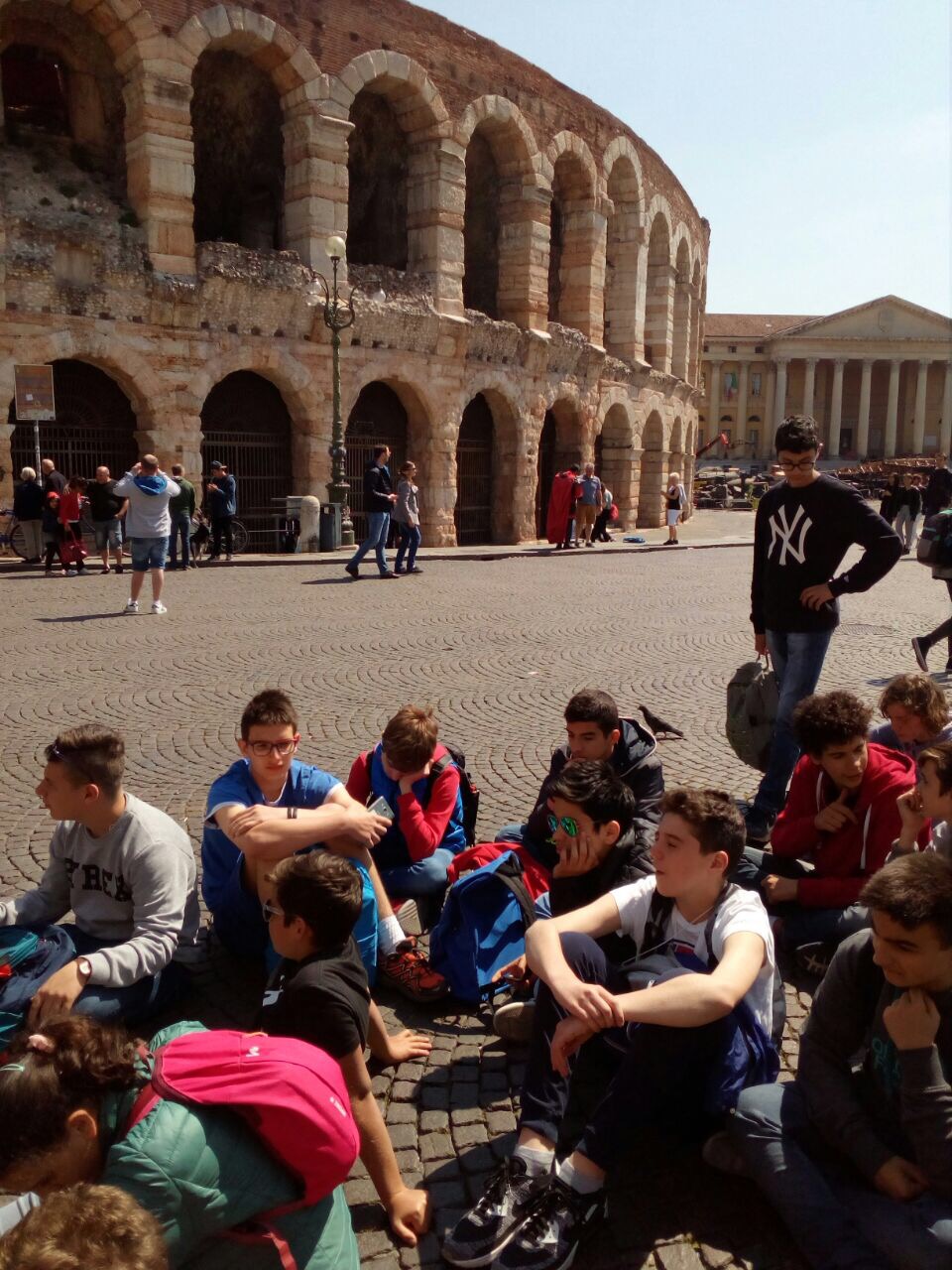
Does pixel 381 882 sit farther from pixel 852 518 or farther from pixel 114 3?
pixel 114 3

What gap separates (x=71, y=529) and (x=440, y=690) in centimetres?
928

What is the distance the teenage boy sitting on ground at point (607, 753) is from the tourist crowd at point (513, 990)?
13 mm

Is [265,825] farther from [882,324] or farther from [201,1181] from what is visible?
[882,324]

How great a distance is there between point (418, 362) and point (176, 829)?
19.3 metres

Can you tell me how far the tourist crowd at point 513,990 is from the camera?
2.03m

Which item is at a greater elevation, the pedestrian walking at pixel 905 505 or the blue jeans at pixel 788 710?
the pedestrian walking at pixel 905 505

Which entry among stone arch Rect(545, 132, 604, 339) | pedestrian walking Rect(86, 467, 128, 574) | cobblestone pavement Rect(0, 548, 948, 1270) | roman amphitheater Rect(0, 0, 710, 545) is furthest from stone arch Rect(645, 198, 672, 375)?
pedestrian walking Rect(86, 467, 128, 574)

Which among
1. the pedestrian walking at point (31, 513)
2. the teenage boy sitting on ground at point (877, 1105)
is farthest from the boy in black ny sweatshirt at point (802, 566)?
the pedestrian walking at point (31, 513)

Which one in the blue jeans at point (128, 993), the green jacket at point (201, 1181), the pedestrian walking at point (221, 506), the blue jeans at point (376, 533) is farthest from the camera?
the pedestrian walking at point (221, 506)

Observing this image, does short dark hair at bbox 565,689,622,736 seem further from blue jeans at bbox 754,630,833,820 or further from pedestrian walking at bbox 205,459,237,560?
pedestrian walking at bbox 205,459,237,560

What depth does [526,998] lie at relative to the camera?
3.75m

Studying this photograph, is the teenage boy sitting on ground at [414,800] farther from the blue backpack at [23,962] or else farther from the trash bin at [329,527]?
the trash bin at [329,527]

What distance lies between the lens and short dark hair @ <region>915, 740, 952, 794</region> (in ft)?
10.9

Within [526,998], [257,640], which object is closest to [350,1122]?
[526,998]
